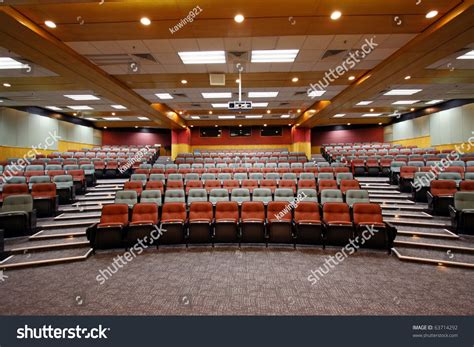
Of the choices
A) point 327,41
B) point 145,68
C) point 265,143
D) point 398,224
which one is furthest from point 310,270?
point 265,143

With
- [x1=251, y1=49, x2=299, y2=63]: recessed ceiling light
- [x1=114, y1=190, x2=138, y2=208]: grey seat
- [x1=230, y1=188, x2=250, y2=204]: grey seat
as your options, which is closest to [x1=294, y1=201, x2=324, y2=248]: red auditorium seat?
[x1=230, y1=188, x2=250, y2=204]: grey seat

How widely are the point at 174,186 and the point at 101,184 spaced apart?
3.78 meters

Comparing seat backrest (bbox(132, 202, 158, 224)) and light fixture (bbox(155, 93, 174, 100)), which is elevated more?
light fixture (bbox(155, 93, 174, 100))

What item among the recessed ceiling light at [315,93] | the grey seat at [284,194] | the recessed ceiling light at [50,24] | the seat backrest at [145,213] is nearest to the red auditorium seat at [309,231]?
the grey seat at [284,194]

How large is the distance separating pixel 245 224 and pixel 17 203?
14.6 ft

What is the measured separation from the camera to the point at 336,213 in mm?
4391

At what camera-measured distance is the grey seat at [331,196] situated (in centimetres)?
507

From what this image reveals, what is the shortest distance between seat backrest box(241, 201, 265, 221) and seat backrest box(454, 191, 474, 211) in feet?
12.1

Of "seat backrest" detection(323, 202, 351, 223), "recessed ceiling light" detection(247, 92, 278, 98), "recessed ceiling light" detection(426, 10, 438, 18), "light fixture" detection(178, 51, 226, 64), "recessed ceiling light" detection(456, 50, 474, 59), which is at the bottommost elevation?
"seat backrest" detection(323, 202, 351, 223)

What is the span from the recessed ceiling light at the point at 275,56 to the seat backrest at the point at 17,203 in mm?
5549

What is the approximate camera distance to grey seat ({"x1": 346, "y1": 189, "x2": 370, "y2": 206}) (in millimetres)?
4912

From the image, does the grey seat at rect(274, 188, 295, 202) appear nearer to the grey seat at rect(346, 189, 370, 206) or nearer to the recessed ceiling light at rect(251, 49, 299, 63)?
the grey seat at rect(346, 189, 370, 206)

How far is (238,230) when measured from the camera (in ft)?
14.3

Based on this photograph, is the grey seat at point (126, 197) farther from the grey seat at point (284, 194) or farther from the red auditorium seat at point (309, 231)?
the red auditorium seat at point (309, 231)
